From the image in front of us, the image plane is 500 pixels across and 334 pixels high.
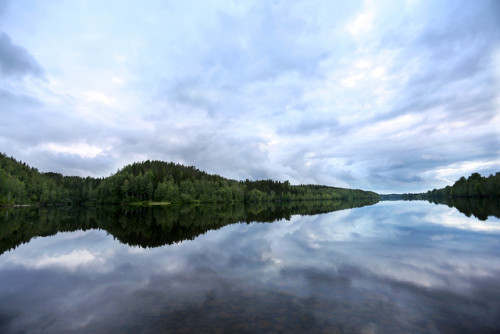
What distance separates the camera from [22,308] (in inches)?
518

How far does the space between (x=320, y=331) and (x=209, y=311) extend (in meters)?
5.16

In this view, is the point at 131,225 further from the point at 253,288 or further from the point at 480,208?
the point at 480,208

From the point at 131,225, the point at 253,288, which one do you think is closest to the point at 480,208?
the point at 253,288

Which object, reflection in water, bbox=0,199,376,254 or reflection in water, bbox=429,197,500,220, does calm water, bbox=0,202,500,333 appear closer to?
reflection in water, bbox=0,199,376,254

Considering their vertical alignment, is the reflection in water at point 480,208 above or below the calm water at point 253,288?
above

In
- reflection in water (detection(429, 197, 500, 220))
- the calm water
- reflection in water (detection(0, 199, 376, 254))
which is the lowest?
the calm water

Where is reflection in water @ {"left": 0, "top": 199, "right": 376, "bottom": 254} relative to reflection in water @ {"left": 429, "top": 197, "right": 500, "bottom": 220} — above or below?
below

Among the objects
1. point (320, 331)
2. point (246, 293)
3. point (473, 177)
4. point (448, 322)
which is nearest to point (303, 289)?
point (246, 293)

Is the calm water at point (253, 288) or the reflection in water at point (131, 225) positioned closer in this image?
the calm water at point (253, 288)

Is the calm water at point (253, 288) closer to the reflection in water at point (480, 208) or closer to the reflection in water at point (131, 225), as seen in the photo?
the reflection in water at point (131, 225)

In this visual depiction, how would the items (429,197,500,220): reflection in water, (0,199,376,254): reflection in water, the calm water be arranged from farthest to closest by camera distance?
(429,197,500,220): reflection in water
(0,199,376,254): reflection in water
the calm water

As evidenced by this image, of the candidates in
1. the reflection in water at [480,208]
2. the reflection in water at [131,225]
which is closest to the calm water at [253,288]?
the reflection in water at [131,225]

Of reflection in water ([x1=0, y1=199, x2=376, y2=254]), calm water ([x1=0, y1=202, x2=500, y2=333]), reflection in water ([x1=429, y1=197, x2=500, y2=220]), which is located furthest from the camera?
reflection in water ([x1=429, y1=197, x2=500, y2=220])

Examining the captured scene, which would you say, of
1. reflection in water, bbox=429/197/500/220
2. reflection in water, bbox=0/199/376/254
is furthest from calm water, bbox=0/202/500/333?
reflection in water, bbox=429/197/500/220
